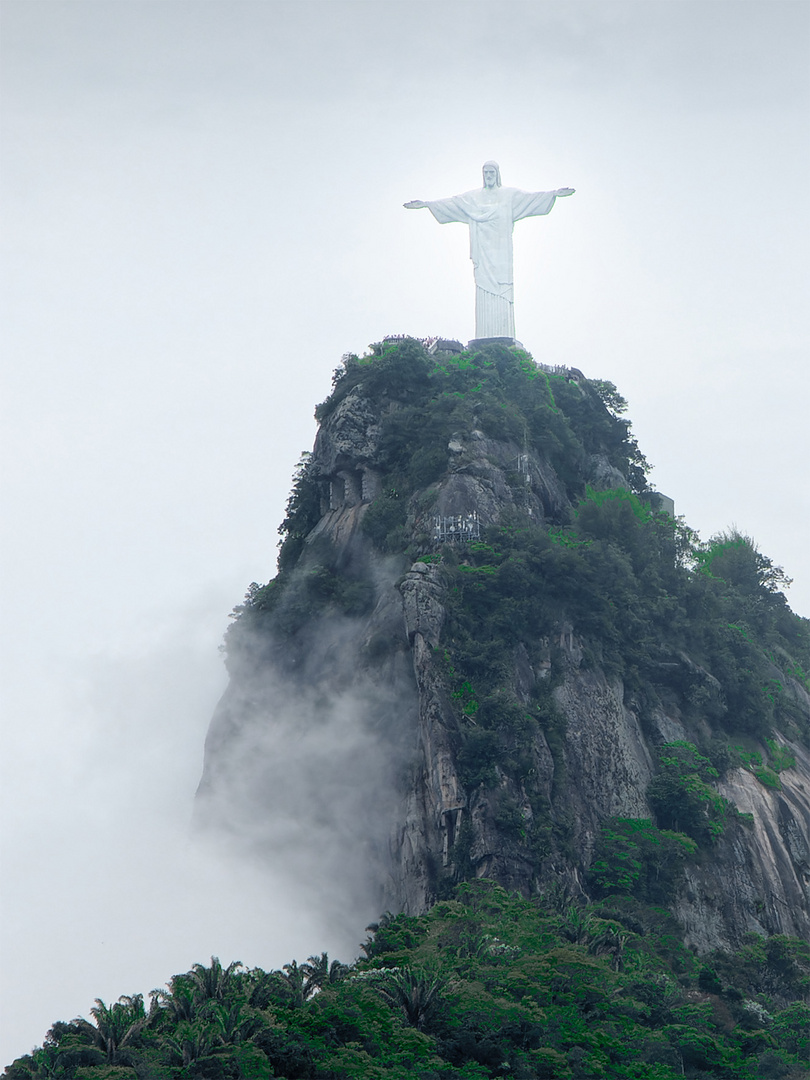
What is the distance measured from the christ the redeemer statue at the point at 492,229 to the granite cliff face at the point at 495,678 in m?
4.40

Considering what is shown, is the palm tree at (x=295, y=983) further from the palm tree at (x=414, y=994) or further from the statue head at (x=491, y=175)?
the statue head at (x=491, y=175)

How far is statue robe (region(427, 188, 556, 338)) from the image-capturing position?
7662 cm

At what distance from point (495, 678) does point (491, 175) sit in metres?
28.6

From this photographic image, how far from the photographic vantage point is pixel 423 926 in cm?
5012

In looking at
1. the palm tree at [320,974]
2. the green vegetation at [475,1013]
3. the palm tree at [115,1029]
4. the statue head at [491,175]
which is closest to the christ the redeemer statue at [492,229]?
the statue head at [491,175]

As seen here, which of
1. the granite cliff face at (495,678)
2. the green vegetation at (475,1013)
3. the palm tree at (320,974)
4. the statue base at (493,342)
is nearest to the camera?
the green vegetation at (475,1013)

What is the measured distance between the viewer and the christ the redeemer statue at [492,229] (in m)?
76.7

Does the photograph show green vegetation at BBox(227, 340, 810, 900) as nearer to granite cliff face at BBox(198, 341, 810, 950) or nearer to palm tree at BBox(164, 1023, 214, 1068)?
granite cliff face at BBox(198, 341, 810, 950)

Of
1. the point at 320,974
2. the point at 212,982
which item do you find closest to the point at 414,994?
the point at 320,974

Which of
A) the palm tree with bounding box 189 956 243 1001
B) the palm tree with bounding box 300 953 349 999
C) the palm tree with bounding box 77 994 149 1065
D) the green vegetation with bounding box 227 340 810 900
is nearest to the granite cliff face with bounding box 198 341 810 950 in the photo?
the green vegetation with bounding box 227 340 810 900

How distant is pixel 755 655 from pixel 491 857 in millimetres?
17256

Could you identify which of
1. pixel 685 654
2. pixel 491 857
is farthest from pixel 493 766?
pixel 685 654

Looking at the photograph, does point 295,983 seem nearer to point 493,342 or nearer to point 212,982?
point 212,982

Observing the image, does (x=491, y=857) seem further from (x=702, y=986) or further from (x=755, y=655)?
(x=755, y=655)
